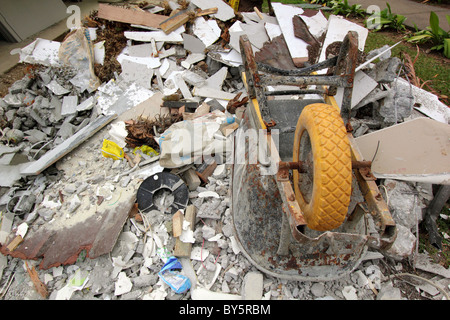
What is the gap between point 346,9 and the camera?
711 centimetres

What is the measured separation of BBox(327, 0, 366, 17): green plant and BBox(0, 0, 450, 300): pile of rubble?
228cm

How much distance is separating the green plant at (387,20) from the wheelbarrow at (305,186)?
16.7 feet

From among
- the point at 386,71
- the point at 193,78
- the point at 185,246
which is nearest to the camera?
the point at 185,246

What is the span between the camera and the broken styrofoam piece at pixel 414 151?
292 centimetres

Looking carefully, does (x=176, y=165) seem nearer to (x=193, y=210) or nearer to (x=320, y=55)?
(x=193, y=210)

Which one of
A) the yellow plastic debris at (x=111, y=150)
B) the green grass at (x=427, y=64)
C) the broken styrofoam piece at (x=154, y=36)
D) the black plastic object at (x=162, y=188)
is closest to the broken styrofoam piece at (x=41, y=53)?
the broken styrofoam piece at (x=154, y=36)

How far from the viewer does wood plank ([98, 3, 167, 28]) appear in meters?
5.51

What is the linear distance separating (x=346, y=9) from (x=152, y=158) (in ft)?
21.6

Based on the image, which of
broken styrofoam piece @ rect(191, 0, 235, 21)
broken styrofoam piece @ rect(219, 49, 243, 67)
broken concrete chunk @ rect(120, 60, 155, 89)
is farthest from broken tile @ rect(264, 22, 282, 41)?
broken concrete chunk @ rect(120, 60, 155, 89)

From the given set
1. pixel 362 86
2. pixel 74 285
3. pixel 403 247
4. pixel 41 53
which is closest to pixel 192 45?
pixel 41 53

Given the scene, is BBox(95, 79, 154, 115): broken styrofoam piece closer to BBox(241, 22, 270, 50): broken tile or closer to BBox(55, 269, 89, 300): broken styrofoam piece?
BBox(241, 22, 270, 50): broken tile

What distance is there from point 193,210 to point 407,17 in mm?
7241

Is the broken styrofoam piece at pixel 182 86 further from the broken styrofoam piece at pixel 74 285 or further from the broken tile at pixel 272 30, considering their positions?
the broken styrofoam piece at pixel 74 285

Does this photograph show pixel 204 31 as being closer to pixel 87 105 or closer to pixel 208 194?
pixel 87 105
